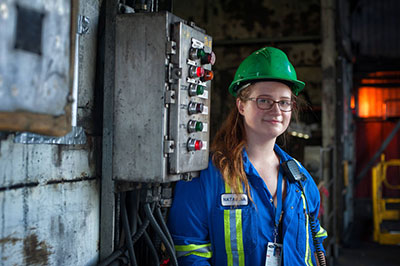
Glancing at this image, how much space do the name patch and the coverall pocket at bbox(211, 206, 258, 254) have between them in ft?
0.07

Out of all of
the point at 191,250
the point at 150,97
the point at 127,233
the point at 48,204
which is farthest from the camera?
the point at 191,250

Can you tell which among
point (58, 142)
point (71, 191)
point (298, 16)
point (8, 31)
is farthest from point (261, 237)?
point (298, 16)

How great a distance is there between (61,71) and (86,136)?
47 cm

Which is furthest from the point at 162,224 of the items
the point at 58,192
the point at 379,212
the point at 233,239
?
the point at 379,212

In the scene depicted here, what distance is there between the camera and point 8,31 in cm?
86

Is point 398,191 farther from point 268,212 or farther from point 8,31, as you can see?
point 8,31

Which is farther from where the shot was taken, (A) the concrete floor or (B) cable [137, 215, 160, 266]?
(A) the concrete floor

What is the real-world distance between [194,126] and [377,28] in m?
10.4

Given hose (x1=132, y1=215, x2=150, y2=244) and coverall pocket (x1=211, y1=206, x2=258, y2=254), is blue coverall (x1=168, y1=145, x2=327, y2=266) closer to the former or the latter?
coverall pocket (x1=211, y1=206, x2=258, y2=254)

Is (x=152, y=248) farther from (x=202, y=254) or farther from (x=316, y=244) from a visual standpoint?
(x=316, y=244)

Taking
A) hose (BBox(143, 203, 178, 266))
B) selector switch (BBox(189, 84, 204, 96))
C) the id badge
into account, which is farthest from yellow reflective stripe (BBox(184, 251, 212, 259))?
selector switch (BBox(189, 84, 204, 96))

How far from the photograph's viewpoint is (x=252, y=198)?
173 cm

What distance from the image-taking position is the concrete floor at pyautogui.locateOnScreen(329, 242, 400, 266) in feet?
17.1

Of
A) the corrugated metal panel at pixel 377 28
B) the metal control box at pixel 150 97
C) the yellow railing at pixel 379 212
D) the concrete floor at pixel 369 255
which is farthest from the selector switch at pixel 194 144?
the corrugated metal panel at pixel 377 28
